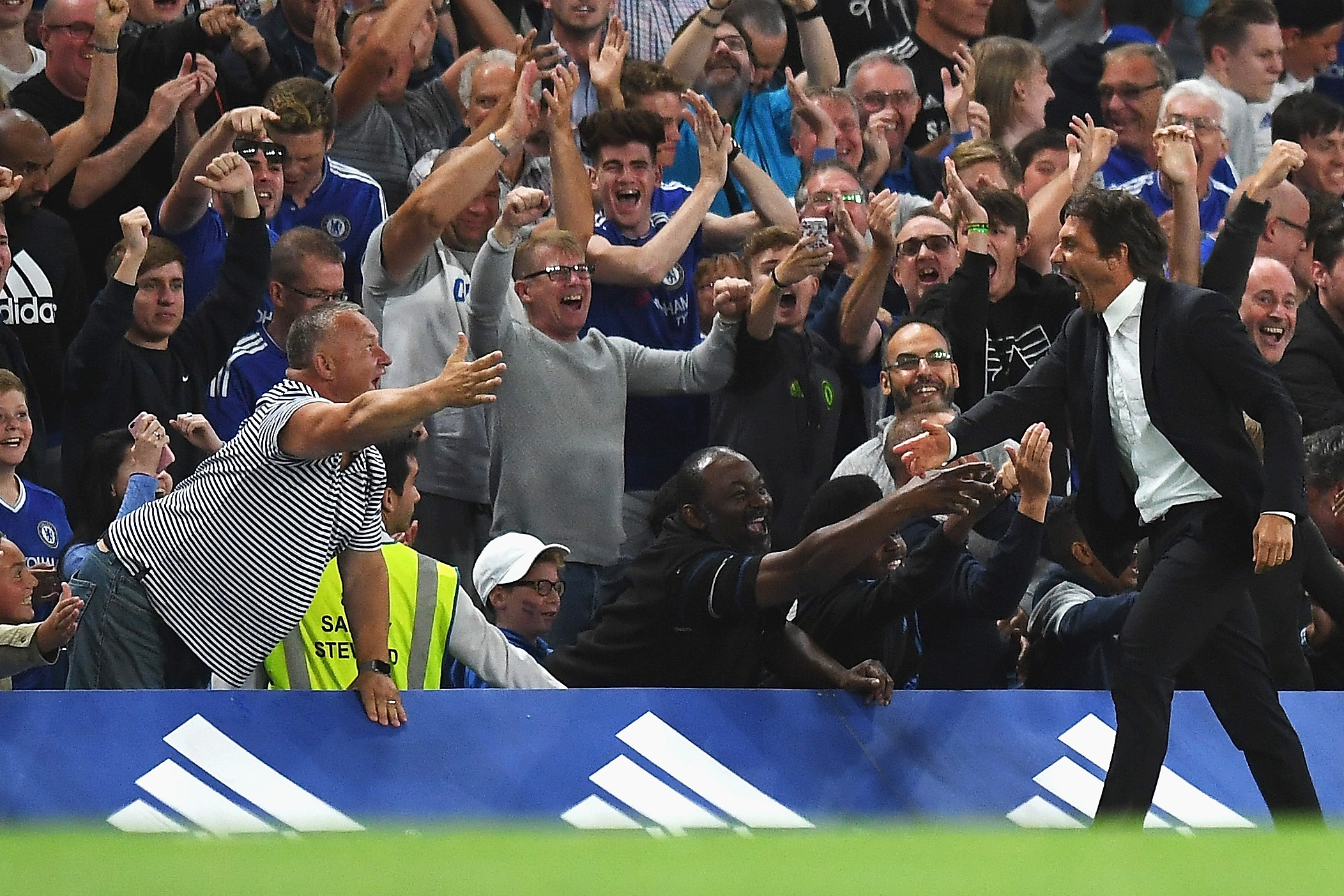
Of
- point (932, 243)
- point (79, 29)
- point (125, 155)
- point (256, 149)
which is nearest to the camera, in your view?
point (256, 149)

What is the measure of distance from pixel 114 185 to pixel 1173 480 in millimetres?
4445

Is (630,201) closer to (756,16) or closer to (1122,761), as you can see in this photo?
(756,16)

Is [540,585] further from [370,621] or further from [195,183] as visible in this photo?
[195,183]

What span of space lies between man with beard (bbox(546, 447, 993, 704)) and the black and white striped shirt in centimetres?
92

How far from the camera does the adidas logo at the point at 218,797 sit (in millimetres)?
6582

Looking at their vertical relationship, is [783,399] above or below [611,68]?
below

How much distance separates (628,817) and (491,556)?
3.92 feet

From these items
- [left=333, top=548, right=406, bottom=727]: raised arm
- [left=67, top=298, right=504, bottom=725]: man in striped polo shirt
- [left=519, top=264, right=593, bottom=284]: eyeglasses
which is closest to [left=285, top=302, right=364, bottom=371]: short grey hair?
[left=67, top=298, right=504, bottom=725]: man in striped polo shirt

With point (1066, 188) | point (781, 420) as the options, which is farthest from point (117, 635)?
point (1066, 188)

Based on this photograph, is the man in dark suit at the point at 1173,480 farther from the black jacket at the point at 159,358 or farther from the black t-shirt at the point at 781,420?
the black jacket at the point at 159,358

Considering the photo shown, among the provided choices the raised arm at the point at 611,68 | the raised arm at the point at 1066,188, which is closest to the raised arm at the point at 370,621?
the raised arm at the point at 611,68

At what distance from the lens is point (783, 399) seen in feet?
27.8

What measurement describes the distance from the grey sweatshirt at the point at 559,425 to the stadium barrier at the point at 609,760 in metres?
1.27

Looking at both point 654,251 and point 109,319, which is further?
point 654,251
